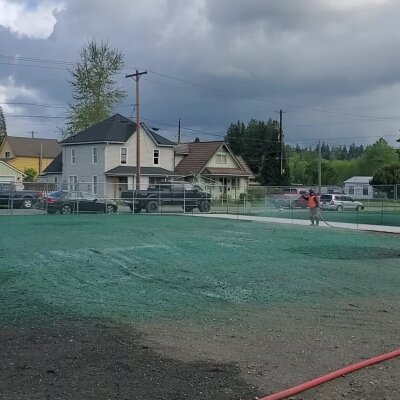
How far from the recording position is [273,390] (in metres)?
5.25

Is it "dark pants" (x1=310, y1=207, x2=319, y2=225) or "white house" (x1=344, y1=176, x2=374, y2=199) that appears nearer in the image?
"dark pants" (x1=310, y1=207, x2=319, y2=225)

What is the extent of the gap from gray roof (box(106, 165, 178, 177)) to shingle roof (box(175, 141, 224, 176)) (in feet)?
8.78

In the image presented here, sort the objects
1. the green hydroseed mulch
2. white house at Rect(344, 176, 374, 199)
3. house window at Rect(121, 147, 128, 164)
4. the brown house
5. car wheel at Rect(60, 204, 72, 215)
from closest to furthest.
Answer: the green hydroseed mulch, car wheel at Rect(60, 204, 72, 215), white house at Rect(344, 176, 374, 199), house window at Rect(121, 147, 128, 164), the brown house

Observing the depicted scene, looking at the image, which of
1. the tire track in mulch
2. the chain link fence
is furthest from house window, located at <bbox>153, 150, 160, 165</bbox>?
the tire track in mulch

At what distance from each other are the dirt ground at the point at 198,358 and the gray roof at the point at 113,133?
46.8 metres

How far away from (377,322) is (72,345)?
A: 430 centimetres

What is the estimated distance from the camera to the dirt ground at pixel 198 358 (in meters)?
5.16

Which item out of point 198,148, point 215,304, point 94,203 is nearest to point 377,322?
point 215,304

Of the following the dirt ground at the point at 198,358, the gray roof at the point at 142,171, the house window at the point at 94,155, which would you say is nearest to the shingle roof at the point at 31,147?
the house window at the point at 94,155

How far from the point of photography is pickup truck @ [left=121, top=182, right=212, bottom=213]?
37.3m

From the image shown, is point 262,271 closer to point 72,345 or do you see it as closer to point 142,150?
point 72,345

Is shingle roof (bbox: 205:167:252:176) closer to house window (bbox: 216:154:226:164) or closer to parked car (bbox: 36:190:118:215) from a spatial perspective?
house window (bbox: 216:154:226:164)

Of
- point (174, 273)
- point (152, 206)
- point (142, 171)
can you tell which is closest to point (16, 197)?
point (152, 206)

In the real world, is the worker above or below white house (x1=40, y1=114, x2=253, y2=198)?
below
